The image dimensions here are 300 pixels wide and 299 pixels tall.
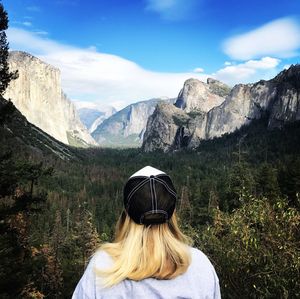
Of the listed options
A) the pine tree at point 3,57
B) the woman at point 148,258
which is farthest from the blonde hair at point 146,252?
the pine tree at point 3,57

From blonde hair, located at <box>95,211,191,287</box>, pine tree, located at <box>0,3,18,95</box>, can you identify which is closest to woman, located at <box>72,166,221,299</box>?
blonde hair, located at <box>95,211,191,287</box>

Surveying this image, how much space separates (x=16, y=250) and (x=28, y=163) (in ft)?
12.8

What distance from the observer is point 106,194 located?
147250 millimetres

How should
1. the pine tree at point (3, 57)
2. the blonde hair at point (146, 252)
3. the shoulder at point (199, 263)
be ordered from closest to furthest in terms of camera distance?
the blonde hair at point (146, 252) < the shoulder at point (199, 263) < the pine tree at point (3, 57)

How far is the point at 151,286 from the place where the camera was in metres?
3.62

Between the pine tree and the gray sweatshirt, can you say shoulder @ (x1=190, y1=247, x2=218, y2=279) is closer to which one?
the gray sweatshirt

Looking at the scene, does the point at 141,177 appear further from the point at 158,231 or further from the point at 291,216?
the point at 291,216

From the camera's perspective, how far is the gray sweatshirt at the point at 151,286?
3613 millimetres

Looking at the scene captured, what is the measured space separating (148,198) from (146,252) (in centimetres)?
47

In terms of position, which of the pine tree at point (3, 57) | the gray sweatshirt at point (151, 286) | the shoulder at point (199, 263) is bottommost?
the gray sweatshirt at point (151, 286)

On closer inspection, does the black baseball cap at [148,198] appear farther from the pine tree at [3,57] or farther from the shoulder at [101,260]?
the pine tree at [3,57]

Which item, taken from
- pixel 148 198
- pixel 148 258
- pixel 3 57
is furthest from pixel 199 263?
pixel 3 57

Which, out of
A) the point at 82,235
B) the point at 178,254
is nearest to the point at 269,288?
the point at 178,254

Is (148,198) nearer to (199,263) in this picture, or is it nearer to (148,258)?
(148,258)
